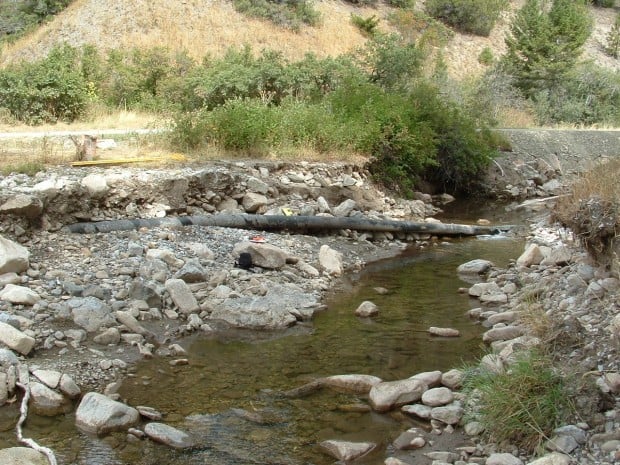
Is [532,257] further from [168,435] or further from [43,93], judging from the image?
[43,93]

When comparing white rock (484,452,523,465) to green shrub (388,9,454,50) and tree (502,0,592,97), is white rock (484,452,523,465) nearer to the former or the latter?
tree (502,0,592,97)

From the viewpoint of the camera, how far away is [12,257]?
26.4 ft

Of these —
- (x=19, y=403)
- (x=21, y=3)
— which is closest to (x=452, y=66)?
(x=21, y=3)

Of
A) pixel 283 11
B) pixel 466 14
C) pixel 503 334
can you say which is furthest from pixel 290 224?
pixel 466 14

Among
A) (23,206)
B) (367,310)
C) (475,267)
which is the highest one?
(23,206)

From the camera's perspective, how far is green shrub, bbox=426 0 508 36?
1850 inches

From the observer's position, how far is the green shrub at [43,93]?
58.7ft

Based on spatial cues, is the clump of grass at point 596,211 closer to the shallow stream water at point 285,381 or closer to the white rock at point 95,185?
the shallow stream water at point 285,381

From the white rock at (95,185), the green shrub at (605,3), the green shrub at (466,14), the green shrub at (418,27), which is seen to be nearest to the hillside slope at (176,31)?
the green shrub at (418,27)

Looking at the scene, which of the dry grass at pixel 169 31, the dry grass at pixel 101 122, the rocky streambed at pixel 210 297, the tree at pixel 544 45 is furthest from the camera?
the tree at pixel 544 45

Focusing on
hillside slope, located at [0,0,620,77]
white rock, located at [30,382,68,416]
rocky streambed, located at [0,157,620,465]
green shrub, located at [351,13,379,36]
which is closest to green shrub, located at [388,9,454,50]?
green shrub, located at [351,13,379,36]

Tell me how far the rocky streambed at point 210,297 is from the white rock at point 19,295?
2 centimetres

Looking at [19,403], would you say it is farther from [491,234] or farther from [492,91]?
[492,91]

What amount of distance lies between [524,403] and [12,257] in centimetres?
577
